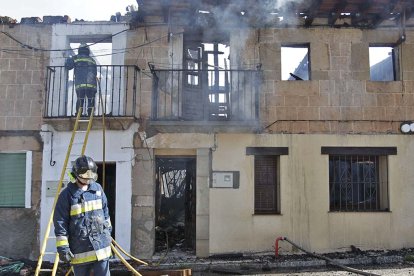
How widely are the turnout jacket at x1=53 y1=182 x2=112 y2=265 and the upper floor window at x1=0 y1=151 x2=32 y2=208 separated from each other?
490 centimetres

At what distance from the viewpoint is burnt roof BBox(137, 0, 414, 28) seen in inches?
356

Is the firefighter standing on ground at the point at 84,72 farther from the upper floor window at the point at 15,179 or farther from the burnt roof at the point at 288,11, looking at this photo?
the upper floor window at the point at 15,179

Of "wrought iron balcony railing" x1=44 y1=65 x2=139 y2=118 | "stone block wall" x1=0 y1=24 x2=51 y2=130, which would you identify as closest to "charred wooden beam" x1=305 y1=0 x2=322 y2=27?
"wrought iron balcony railing" x1=44 y1=65 x2=139 y2=118

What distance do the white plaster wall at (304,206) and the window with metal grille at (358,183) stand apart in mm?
244

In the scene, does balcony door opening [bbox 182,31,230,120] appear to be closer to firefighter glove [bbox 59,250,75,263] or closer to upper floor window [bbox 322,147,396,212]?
upper floor window [bbox 322,147,396,212]

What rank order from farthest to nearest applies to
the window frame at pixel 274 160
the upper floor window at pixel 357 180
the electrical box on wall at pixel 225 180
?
the upper floor window at pixel 357 180 < the window frame at pixel 274 160 < the electrical box on wall at pixel 225 180

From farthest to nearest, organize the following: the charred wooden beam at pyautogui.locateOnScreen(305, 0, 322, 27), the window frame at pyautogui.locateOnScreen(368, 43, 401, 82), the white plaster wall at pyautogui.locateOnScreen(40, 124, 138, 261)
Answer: the window frame at pyautogui.locateOnScreen(368, 43, 401, 82) < the white plaster wall at pyautogui.locateOnScreen(40, 124, 138, 261) < the charred wooden beam at pyautogui.locateOnScreen(305, 0, 322, 27)

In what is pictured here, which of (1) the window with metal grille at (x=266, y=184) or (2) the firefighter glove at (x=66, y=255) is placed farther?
(1) the window with metal grille at (x=266, y=184)

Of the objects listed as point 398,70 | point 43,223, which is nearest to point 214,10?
point 398,70

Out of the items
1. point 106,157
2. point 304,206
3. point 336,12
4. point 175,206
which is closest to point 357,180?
point 304,206

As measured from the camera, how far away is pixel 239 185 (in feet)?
30.3

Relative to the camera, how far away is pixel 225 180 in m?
9.24

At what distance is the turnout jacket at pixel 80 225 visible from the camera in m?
4.81

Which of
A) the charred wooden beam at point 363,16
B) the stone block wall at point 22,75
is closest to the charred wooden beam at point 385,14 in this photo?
the charred wooden beam at point 363,16
